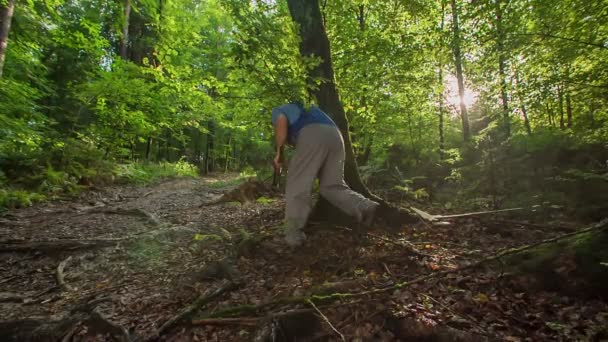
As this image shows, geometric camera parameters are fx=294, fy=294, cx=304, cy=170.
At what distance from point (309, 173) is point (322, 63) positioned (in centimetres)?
191

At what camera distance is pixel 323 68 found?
457 centimetres

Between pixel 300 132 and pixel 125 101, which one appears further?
pixel 125 101

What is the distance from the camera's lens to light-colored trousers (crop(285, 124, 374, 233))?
144 inches

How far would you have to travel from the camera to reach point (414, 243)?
370cm

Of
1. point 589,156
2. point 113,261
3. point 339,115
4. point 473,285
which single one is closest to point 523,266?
point 473,285

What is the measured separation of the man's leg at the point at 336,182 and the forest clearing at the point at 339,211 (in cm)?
2

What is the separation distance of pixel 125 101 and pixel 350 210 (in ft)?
38.8

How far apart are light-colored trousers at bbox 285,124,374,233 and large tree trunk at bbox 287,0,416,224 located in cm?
83

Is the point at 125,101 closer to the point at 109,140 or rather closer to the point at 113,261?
the point at 109,140

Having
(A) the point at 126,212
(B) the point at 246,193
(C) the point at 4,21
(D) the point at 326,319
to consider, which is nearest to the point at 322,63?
(D) the point at 326,319

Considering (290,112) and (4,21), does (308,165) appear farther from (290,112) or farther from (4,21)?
(4,21)

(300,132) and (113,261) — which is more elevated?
(300,132)

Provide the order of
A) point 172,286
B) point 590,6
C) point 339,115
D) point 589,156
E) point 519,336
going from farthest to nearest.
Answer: point 589,156 < point 590,6 < point 339,115 < point 172,286 < point 519,336

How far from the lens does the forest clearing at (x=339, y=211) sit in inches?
95.3
